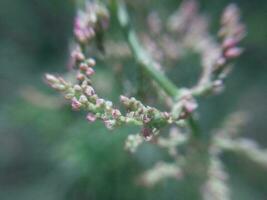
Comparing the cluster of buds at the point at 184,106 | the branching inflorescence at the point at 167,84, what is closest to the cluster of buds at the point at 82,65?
the branching inflorescence at the point at 167,84

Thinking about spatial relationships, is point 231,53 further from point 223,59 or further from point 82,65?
point 82,65

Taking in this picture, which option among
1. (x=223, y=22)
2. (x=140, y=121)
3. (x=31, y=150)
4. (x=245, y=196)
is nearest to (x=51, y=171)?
(x=31, y=150)

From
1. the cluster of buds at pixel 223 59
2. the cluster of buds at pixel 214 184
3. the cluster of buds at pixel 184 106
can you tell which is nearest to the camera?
the cluster of buds at pixel 184 106

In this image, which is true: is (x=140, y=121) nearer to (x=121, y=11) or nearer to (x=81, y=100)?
(x=81, y=100)

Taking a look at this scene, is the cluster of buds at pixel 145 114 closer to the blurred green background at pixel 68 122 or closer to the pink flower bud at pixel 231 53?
the pink flower bud at pixel 231 53

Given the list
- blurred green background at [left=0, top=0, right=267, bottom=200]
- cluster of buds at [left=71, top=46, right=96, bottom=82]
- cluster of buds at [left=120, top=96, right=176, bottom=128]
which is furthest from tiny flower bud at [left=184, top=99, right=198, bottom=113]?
blurred green background at [left=0, top=0, right=267, bottom=200]
